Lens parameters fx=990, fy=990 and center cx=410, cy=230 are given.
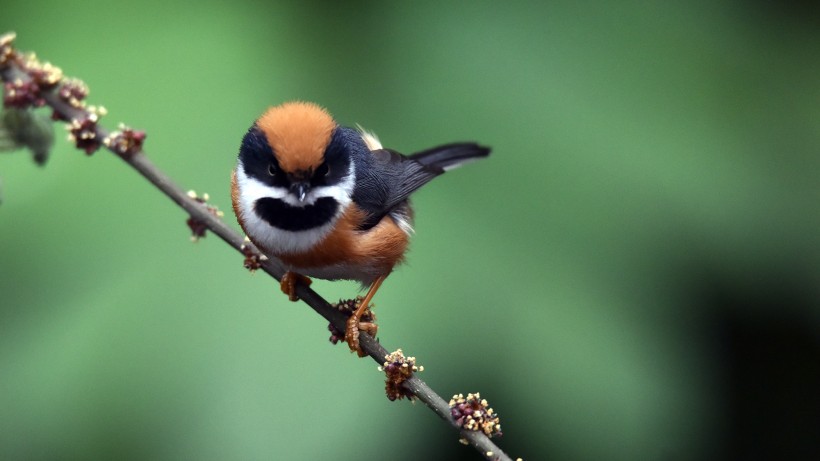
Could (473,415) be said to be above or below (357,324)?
below

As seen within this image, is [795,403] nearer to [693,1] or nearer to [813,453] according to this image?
[813,453]

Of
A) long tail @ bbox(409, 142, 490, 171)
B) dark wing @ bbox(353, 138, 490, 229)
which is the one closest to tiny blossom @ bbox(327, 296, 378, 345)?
dark wing @ bbox(353, 138, 490, 229)

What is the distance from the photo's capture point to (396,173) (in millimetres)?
3383

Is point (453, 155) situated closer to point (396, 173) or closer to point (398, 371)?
point (396, 173)

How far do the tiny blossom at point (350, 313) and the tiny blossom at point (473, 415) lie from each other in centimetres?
57

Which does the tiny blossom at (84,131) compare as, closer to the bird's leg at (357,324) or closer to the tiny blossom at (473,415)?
the bird's leg at (357,324)

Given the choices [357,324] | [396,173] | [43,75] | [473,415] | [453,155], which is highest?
[453,155]

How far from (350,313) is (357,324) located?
0.32 ft

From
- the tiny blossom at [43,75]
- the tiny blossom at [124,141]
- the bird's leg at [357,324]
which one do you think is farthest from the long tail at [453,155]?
the tiny blossom at [43,75]

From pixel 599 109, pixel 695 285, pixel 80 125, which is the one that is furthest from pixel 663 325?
pixel 80 125

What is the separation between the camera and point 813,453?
4176mm

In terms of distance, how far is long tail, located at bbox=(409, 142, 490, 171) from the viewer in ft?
11.6

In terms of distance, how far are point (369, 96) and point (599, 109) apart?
0.86 m

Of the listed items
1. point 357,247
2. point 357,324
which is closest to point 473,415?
point 357,324
